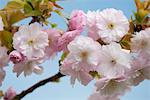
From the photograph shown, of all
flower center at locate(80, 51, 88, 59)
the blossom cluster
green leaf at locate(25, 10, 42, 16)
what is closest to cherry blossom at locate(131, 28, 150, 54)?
the blossom cluster

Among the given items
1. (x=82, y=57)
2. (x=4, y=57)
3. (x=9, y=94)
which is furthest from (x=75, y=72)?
(x=9, y=94)

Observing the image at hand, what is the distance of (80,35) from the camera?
3.04ft

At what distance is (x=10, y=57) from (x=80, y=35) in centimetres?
16

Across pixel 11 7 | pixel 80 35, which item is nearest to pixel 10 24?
pixel 11 7

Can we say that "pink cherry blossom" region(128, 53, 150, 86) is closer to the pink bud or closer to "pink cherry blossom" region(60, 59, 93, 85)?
"pink cherry blossom" region(60, 59, 93, 85)

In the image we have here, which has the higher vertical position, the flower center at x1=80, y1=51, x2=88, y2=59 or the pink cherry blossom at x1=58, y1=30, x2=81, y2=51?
the pink cherry blossom at x1=58, y1=30, x2=81, y2=51

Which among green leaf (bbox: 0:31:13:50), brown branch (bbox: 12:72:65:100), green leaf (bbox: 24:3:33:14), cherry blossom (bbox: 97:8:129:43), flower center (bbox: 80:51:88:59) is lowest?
brown branch (bbox: 12:72:65:100)

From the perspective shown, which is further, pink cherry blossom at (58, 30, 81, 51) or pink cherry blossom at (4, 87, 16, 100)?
pink cherry blossom at (4, 87, 16, 100)

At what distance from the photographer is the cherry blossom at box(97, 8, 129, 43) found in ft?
3.03

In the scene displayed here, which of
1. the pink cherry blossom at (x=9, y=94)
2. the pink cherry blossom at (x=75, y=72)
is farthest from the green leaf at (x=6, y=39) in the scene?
the pink cherry blossom at (x=9, y=94)

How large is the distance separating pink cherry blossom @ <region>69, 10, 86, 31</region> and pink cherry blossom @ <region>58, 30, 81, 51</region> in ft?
0.05

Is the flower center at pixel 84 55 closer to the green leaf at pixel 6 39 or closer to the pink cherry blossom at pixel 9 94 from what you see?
the green leaf at pixel 6 39

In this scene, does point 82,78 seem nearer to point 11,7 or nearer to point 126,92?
point 126,92

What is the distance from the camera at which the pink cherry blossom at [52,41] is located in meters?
0.95
